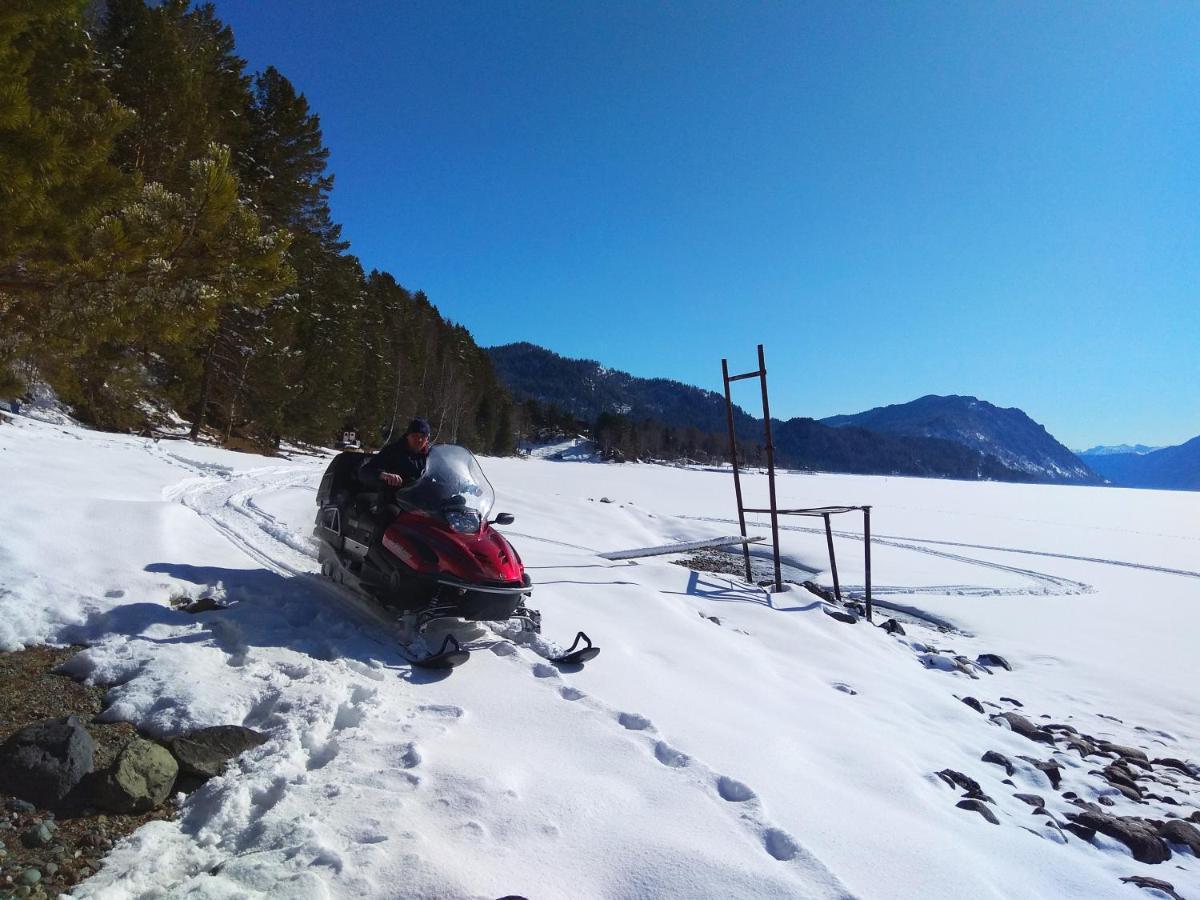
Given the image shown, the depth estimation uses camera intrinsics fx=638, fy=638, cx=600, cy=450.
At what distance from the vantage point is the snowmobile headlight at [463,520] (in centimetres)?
514

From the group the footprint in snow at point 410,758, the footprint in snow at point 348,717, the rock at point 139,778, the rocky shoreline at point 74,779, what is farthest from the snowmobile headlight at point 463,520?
the rock at point 139,778

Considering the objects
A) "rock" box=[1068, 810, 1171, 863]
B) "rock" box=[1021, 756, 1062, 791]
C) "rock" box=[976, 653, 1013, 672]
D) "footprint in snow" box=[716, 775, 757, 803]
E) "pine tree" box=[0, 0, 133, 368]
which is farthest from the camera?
"rock" box=[976, 653, 1013, 672]

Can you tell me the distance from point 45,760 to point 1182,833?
6921 mm

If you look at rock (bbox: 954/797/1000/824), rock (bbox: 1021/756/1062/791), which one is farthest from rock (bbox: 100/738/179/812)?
rock (bbox: 1021/756/1062/791)

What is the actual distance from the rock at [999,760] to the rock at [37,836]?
6.25 meters

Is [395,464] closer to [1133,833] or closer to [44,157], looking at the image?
[44,157]

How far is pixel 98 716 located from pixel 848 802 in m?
4.12

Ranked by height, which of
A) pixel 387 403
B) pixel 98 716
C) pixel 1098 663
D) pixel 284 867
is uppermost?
pixel 387 403

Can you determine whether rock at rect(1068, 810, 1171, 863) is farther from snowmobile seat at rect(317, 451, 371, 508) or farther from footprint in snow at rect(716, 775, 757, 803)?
snowmobile seat at rect(317, 451, 371, 508)

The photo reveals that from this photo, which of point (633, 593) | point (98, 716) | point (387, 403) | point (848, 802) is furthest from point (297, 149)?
point (848, 802)

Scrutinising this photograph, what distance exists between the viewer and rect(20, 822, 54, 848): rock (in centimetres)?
241

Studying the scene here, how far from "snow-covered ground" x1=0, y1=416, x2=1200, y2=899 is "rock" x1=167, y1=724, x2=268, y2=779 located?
11 centimetres

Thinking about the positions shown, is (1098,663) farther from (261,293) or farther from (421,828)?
(261,293)

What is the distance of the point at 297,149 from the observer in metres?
24.9
